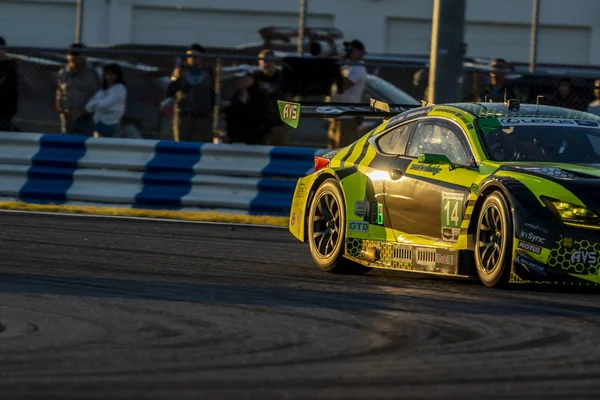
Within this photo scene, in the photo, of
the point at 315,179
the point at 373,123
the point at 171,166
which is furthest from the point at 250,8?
the point at 315,179

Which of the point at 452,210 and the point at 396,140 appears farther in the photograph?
the point at 396,140

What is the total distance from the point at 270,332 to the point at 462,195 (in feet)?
9.63

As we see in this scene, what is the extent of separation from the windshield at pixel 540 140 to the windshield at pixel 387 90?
28.5ft

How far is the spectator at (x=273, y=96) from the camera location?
680 inches

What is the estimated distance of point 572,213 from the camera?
9.19 meters

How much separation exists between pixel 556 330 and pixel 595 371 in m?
1.29

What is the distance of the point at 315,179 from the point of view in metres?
11.7

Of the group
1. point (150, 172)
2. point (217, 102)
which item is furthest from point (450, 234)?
point (217, 102)

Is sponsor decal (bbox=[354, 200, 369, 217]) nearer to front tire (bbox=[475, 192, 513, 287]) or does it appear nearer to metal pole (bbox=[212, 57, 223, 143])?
front tire (bbox=[475, 192, 513, 287])

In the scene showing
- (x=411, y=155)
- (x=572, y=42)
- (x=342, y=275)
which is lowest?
(x=342, y=275)

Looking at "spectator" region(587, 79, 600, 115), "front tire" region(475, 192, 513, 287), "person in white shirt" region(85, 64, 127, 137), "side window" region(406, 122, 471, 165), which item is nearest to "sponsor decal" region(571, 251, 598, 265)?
"front tire" region(475, 192, 513, 287)

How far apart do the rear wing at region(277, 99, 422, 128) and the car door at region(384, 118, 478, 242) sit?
3.06 feet

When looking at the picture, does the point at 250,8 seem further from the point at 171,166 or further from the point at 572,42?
the point at 171,166

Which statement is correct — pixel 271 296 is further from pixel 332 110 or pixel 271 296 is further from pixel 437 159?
pixel 332 110
